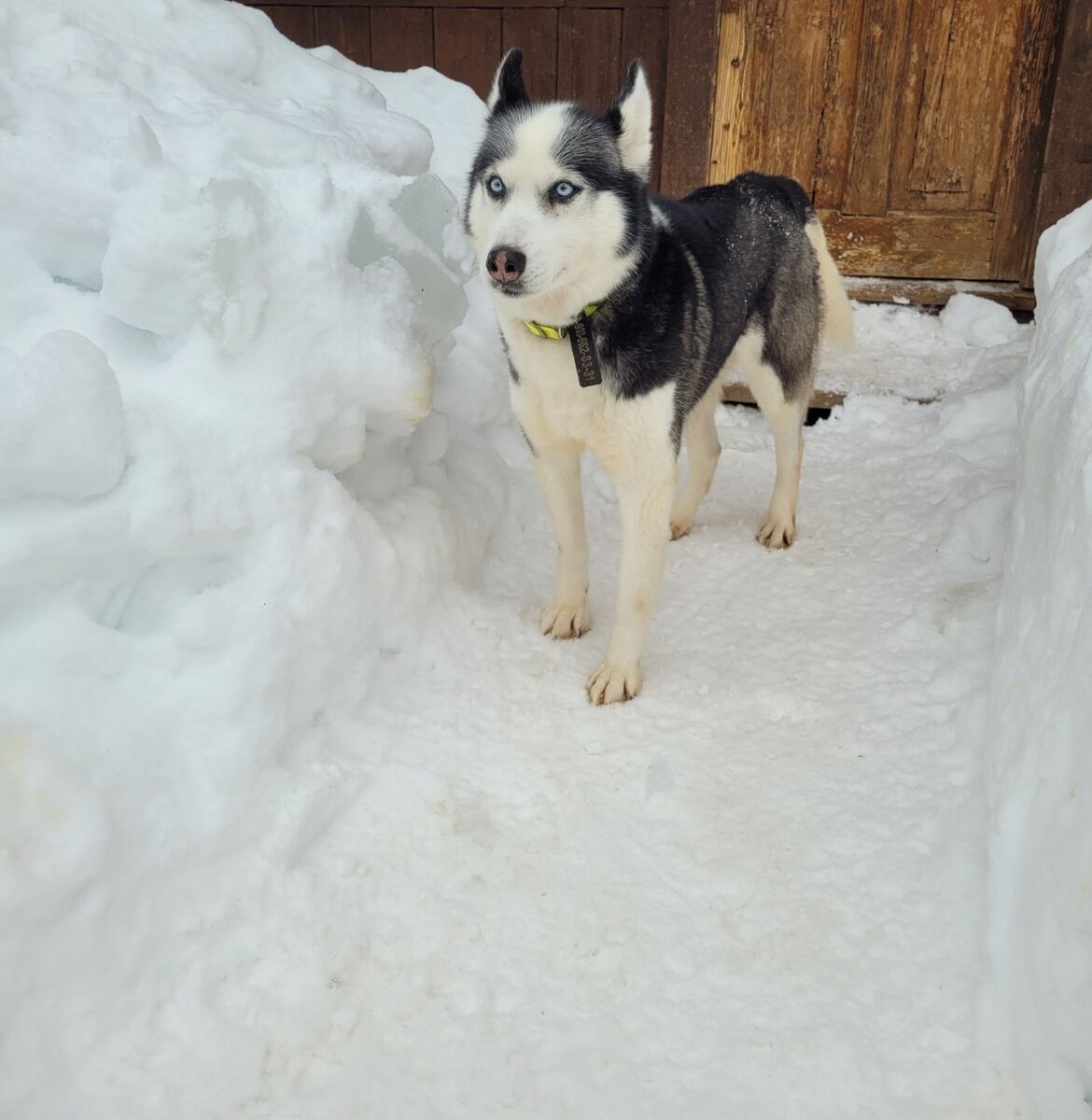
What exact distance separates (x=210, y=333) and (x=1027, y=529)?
1.85 m

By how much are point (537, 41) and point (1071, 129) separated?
8.16ft

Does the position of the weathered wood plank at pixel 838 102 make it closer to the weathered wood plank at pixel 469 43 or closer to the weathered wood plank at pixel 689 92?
the weathered wood plank at pixel 689 92

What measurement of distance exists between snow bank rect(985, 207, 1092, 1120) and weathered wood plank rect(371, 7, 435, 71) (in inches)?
147

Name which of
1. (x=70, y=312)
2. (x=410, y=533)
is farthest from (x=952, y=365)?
(x=70, y=312)

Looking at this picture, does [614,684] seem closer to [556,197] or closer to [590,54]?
[556,197]

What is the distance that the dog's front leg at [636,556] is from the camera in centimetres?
238

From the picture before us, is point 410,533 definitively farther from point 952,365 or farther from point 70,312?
point 952,365

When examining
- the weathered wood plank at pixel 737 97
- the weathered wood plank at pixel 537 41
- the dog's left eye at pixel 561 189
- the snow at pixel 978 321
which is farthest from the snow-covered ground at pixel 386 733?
the weathered wood plank at pixel 737 97

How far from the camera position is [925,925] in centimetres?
175

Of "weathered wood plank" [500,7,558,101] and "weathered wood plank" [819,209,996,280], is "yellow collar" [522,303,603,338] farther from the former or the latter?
"weathered wood plank" [819,209,996,280]

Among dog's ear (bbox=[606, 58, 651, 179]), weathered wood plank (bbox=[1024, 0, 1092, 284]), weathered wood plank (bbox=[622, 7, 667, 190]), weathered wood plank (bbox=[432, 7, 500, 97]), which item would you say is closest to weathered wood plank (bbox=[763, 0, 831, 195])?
weathered wood plank (bbox=[622, 7, 667, 190])

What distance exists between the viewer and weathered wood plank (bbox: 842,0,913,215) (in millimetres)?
4523

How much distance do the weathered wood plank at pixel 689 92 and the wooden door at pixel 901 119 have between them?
235mm

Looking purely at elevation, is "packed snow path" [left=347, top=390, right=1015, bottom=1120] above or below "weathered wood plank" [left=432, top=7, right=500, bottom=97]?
below
